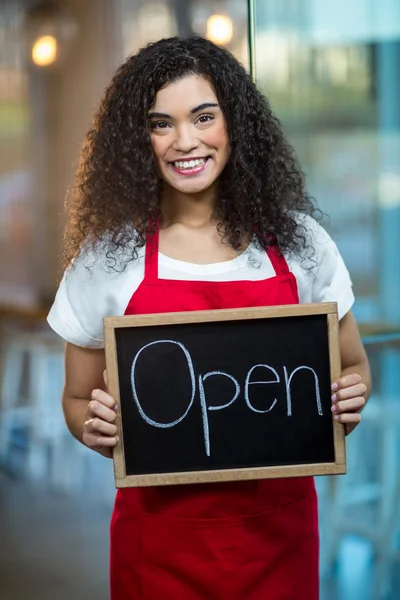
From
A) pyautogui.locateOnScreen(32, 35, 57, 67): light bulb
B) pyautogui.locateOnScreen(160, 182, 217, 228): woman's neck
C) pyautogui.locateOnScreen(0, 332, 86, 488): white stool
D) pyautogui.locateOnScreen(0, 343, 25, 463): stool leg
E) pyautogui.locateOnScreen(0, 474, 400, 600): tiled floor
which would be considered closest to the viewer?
pyautogui.locateOnScreen(160, 182, 217, 228): woman's neck

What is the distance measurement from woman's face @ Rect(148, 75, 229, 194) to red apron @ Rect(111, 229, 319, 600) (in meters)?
0.14

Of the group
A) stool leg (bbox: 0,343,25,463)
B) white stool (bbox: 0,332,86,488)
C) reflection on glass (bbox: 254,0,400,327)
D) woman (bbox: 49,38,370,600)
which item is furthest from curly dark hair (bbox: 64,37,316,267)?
stool leg (bbox: 0,343,25,463)

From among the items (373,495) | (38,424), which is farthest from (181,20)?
(373,495)

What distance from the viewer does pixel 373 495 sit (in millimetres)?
3193

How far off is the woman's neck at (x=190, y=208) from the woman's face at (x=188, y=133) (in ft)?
0.28

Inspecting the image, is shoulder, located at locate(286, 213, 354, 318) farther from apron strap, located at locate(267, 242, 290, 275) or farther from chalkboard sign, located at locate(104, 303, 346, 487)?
chalkboard sign, located at locate(104, 303, 346, 487)

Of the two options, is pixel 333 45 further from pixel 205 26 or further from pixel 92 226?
pixel 205 26

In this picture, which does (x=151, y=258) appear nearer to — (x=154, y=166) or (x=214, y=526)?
(x=154, y=166)

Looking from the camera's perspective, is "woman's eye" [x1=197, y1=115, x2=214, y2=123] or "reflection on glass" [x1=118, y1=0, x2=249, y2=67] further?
"reflection on glass" [x1=118, y1=0, x2=249, y2=67]

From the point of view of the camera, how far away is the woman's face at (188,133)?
1.51 meters

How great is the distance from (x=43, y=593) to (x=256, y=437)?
213 centimetres

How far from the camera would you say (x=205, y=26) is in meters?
5.92

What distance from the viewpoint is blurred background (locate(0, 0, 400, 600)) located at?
264cm

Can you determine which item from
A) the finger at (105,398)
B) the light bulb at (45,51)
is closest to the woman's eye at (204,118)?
the finger at (105,398)
